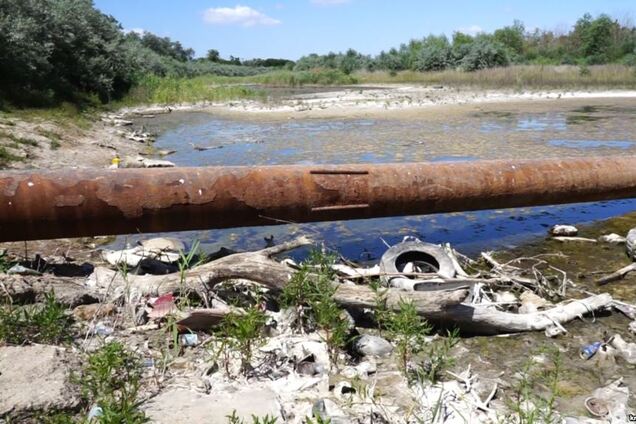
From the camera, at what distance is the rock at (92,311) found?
3.48 meters

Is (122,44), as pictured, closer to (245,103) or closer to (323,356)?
(245,103)

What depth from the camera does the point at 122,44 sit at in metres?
26.5

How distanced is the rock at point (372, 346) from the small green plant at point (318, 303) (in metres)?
0.09

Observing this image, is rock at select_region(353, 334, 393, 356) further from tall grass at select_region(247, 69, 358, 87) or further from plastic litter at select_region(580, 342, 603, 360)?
tall grass at select_region(247, 69, 358, 87)

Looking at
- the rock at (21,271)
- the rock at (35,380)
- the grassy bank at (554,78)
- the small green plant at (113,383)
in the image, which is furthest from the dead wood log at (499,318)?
the grassy bank at (554,78)

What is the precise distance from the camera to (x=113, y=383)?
8.88 ft

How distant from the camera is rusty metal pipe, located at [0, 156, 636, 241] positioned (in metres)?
3.87

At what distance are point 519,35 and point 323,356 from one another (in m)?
73.8

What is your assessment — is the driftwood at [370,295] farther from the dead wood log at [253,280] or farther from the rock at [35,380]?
the rock at [35,380]

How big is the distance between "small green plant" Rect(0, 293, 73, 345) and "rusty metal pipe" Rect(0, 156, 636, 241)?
3.01 feet

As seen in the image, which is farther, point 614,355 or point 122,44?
point 122,44

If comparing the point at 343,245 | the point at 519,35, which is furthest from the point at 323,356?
the point at 519,35

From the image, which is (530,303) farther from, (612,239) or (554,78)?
(554,78)

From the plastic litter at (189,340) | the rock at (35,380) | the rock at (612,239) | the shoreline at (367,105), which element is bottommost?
the rock at (612,239)
